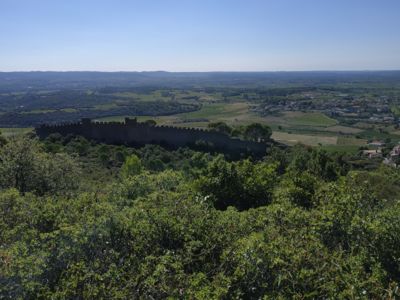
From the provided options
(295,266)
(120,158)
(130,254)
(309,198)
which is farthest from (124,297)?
(120,158)

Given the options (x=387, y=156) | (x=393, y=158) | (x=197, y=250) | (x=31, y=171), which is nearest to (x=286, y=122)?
(x=387, y=156)

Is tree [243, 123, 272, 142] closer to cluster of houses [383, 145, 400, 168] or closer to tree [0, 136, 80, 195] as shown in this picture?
cluster of houses [383, 145, 400, 168]

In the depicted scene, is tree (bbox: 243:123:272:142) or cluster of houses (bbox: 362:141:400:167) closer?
cluster of houses (bbox: 362:141:400:167)

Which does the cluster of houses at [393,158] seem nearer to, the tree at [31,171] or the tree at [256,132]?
the tree at [256,132]

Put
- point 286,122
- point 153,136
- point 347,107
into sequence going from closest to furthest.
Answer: point 153,136 → point 286,122 → point 347,107

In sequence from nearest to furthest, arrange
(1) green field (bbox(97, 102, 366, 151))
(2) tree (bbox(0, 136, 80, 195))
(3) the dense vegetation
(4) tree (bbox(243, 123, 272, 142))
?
(3) the dense vegetation, (2) tree (bbox(0, 136, 80, 195)), (4) tree (bbox(243, 123, 272, 142)), (1) green field (bbox(97, 102, 366, 151))

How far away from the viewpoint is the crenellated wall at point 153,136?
200 ft

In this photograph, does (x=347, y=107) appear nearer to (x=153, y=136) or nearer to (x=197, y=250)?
(x=153, y=136)

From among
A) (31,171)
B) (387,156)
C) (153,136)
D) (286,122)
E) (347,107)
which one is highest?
(31,171)

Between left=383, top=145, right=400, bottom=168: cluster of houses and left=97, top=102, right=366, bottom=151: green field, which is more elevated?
left=383, top=145, right=400, bottom=168: cluster of houses

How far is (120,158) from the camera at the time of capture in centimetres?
5075

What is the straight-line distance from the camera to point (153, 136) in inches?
2458

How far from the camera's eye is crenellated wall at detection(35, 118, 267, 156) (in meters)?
61.0

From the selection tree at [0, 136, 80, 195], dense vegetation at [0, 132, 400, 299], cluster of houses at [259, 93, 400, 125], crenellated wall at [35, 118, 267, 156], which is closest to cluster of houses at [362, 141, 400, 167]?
crenellated wall at [35, 118, 267, 156]
